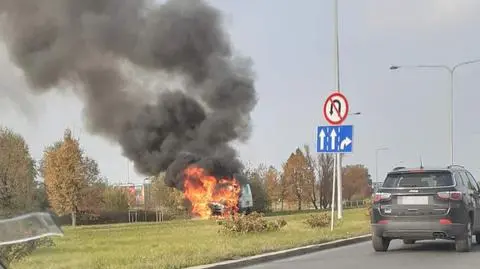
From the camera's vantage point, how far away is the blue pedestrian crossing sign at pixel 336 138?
1744 centimetres

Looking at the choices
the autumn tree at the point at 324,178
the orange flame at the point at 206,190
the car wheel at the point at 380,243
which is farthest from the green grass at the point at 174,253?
the autumn tree at the point at 324,178

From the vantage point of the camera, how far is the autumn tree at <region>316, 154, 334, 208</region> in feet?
264

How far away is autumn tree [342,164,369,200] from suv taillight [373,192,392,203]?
79921 millimetres

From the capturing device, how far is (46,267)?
10664 mm

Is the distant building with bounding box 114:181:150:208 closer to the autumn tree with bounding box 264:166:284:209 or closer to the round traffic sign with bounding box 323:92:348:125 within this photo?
the autumn tree with bounding box 264:166:284:209

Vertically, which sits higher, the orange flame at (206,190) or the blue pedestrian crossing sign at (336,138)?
the blue pedestrian crossing sign at (336,138)

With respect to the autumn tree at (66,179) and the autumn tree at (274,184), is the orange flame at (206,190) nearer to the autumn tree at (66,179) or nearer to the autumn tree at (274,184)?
the autumn tree at (66,179)

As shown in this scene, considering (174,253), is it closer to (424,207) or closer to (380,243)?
(380,243)

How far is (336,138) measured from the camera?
17.5 m

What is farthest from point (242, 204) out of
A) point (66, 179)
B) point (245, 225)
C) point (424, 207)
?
point (424, 207)

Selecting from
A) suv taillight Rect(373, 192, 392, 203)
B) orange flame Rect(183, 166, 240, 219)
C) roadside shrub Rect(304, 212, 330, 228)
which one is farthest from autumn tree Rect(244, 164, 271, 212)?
suv taillight Rect(373, 192, 392, 203)

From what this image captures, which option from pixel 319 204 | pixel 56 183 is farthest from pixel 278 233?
pixel 319 204

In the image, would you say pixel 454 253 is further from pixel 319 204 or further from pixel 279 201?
pixel 319 204

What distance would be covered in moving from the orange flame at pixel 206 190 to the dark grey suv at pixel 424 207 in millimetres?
19997
